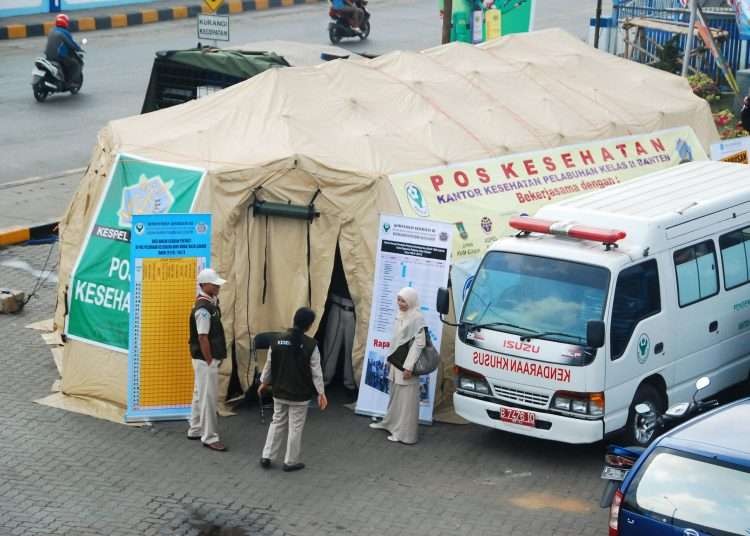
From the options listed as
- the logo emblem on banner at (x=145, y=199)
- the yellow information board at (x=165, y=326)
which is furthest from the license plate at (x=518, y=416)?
the logo emblem on banner at (x=145, y=199)

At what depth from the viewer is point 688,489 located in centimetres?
800

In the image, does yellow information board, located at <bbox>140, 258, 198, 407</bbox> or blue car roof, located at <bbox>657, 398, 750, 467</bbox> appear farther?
yellow information board, located at <bbox>140, 258, 198, 407</bbox>

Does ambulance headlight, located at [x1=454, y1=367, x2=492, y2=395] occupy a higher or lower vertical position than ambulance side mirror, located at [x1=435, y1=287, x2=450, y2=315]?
lower

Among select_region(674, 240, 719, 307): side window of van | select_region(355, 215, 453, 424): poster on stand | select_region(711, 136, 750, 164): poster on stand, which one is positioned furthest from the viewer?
select_region(711, 136, 750, 164): poster on stand

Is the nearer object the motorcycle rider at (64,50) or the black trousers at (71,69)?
the motorcycle rider at (64,50)

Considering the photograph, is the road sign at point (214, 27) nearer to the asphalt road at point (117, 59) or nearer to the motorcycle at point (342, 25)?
the asphalt road at point (117, 59)

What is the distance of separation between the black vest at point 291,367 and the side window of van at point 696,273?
11.3 ft

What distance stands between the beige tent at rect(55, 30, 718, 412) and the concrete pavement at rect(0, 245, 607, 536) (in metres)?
0.73

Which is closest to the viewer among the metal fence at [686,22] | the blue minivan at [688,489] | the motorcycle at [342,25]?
the blue minivan at [688,489]

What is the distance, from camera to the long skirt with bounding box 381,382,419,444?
11.8 m

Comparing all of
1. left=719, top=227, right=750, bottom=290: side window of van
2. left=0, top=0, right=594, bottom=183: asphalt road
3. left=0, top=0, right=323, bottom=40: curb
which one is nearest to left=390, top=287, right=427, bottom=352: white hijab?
left=719, top=227, right=750, bottom=290: side window of van

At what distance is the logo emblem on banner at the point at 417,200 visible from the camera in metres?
12.5

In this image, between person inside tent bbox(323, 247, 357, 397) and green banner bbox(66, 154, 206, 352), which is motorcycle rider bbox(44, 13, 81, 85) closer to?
green banner bbox(66, 154, 206, 352)

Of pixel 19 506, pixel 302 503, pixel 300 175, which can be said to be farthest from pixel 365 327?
pixel 19 506
